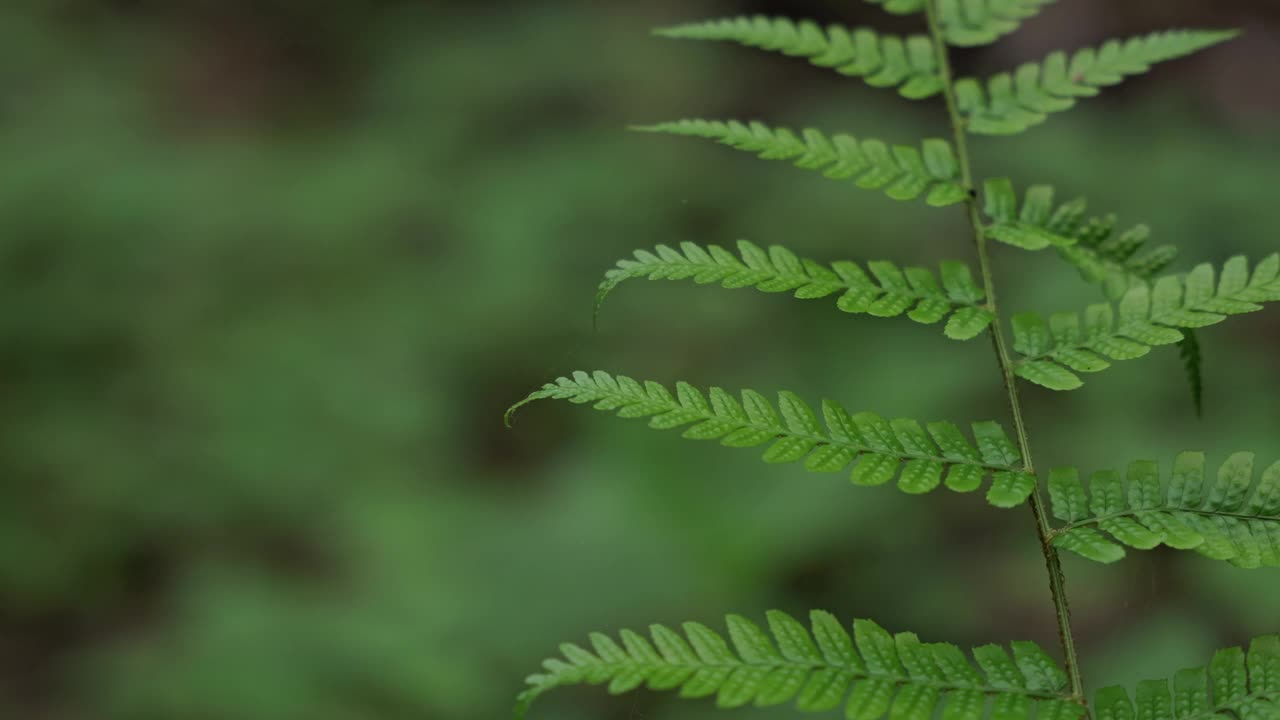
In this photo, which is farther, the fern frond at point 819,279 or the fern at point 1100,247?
the fern at point 1100,247

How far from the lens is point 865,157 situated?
70.1 inches

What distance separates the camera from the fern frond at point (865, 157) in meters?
1.71

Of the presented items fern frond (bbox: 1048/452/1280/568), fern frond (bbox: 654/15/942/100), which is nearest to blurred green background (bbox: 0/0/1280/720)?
fern frond (bbox: 1048/452/1280/568)

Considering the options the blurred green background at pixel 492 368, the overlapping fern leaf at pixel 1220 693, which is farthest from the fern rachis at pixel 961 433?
the blurred green background at pixel 492 368

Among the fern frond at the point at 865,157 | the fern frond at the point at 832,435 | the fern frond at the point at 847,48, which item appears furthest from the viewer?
the fern frond at the point at 847,48

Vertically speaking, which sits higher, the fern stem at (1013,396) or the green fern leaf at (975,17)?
the green fern leaf at (975,17)

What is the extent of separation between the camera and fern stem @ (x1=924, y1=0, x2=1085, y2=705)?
1.39m

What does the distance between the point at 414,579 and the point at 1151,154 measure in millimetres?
3624

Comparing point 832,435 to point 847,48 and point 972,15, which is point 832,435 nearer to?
point 847,48

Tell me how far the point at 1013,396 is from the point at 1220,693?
0.47m

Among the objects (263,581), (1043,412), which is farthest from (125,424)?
(1043,412)

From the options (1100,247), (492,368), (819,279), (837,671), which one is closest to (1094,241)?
(1100,247)

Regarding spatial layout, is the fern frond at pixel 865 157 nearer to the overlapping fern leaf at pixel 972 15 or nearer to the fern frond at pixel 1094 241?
the fern frond at pixel 1094 241

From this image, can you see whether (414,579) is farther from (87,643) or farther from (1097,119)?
(1097,119)
